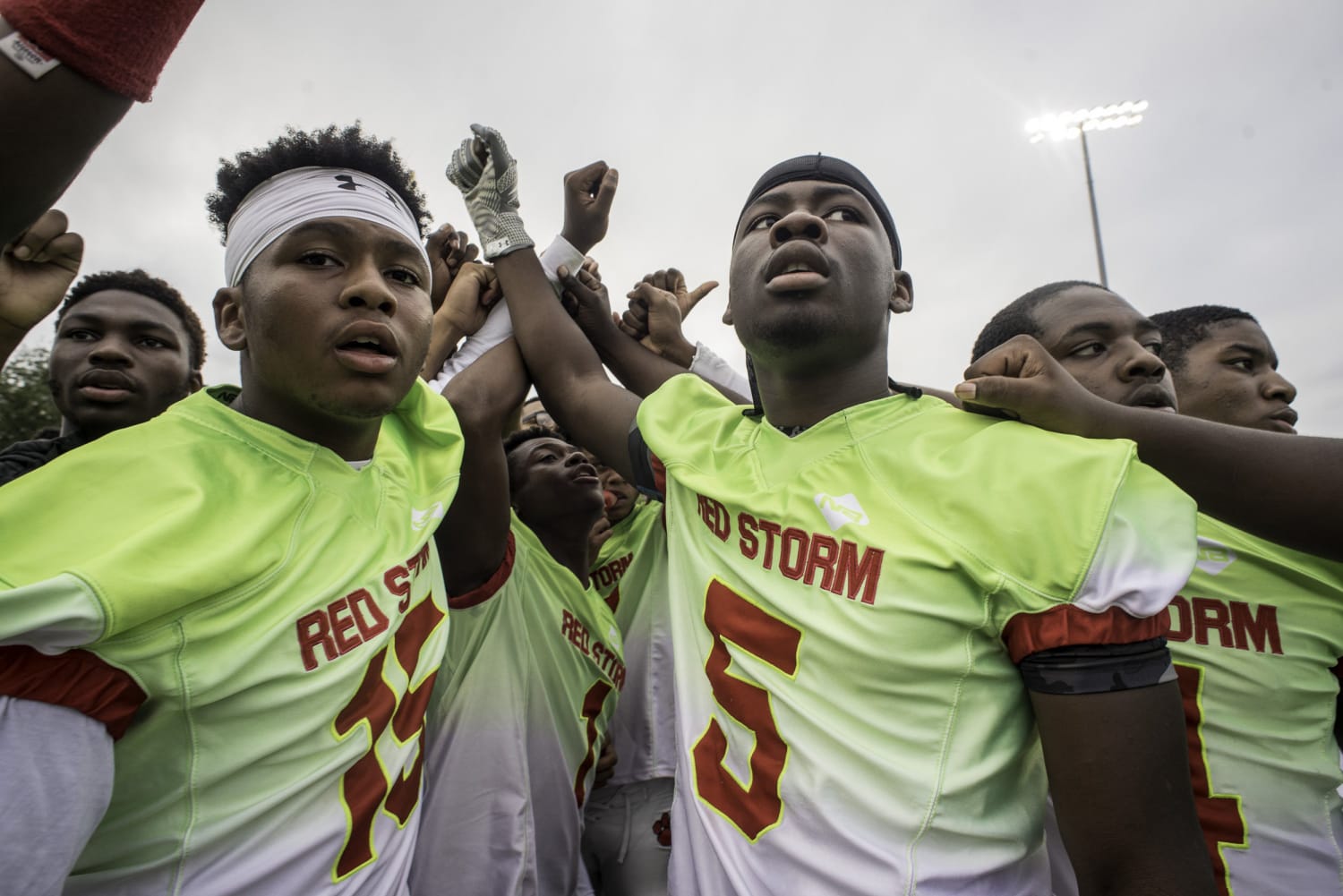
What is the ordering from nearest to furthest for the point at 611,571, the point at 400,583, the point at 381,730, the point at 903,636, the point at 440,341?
1. the point at 903,636
2. the point at 381,730
3. the point at 400,583
4. the point at 440,341
5. the point at 611,571

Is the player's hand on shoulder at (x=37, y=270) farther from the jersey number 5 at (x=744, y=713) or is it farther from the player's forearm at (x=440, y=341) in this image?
the jersey number 5 at (x=744, y=713)

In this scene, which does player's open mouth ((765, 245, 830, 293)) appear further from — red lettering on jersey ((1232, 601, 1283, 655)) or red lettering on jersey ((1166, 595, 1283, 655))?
red lettering on jersey ((1232, 601, 1283, 655))

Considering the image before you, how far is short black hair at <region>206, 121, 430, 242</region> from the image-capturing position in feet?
7.13

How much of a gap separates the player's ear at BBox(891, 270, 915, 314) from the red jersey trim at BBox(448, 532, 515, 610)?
163 cm

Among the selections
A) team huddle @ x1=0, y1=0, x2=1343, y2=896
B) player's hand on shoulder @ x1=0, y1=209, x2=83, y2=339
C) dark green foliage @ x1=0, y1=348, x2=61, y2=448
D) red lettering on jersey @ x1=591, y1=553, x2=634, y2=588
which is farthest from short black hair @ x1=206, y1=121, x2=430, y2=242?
dark green foliage @ x1=0, y1=348, x2=61, y2=448

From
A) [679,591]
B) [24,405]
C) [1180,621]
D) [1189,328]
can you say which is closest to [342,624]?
[679,591]

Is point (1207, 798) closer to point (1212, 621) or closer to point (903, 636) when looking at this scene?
point (1212, 621)

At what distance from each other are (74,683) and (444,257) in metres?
2.44

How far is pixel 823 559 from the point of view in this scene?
167cm

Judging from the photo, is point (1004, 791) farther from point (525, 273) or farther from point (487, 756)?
point (525, 273)

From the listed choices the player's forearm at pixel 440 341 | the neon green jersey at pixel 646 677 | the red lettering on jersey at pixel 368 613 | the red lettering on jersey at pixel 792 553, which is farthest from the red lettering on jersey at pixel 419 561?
the neon green jersey at pixel 646 677

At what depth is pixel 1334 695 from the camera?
6.88 ft

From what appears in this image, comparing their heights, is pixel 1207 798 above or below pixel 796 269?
below

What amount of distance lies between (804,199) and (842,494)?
39.1 inches
